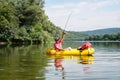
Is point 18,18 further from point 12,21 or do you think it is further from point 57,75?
point 57,75

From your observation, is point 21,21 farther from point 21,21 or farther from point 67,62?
point 67,62

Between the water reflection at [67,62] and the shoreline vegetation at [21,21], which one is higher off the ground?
the shoreline vegetation at [21,21]

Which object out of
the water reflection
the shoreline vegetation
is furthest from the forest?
the water reflection

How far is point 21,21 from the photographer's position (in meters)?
103

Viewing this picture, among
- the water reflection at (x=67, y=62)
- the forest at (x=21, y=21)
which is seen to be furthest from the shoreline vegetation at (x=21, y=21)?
the water reflection at (x=67, y=62)

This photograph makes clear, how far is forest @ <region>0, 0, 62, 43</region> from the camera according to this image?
9525cm

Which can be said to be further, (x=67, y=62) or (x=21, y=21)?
(x=21, y=21)

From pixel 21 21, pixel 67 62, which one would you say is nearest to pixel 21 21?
pixel 21 21

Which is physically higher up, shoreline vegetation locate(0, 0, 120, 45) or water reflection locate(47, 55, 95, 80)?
shoreline vegetation locate(0, 0, 120, 45)

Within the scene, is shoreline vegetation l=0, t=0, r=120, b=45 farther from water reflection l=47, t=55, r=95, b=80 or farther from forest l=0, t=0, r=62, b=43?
water reflection l=47, t=55, r=95, b=80

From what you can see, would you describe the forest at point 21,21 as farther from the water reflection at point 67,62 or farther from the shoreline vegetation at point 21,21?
the water reflection at point 67,62

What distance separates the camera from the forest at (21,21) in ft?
313

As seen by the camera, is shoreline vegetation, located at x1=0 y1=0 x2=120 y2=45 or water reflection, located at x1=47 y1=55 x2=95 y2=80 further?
shoreline vegetation, located at x1=0 y1=0 x2=120 y2=45

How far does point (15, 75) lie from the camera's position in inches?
725
